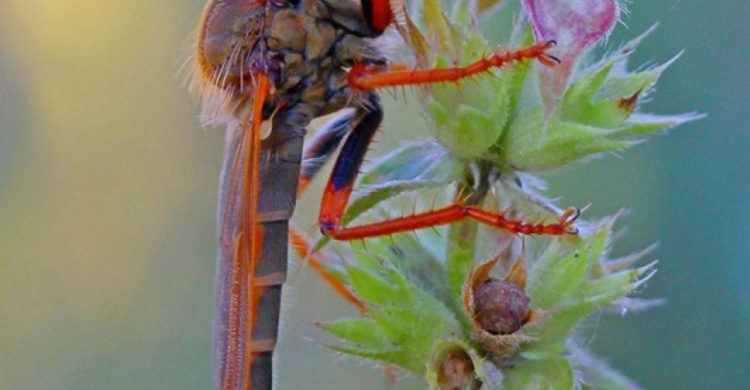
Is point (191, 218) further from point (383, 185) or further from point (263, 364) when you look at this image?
point (383, 185)

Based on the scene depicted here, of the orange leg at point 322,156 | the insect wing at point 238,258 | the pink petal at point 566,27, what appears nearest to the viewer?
the pink petal at point 566,27

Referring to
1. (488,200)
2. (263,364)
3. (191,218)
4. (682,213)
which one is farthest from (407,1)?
(191,218)

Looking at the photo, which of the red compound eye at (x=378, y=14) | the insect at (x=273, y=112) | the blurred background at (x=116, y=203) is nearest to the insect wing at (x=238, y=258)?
the insect at (x=273, y=112)

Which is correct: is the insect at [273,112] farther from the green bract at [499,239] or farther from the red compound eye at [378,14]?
the green bract at [499,239]

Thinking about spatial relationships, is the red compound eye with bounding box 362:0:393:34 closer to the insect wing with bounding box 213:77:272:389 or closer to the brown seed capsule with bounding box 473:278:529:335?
the insect wing with bounding box 213:77:272:389

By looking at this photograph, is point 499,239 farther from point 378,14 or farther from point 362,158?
point 378,14

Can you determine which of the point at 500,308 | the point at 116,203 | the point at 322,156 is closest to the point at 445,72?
the point at 500,308

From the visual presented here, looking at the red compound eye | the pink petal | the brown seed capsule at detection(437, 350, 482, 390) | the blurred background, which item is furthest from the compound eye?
the blurred background
